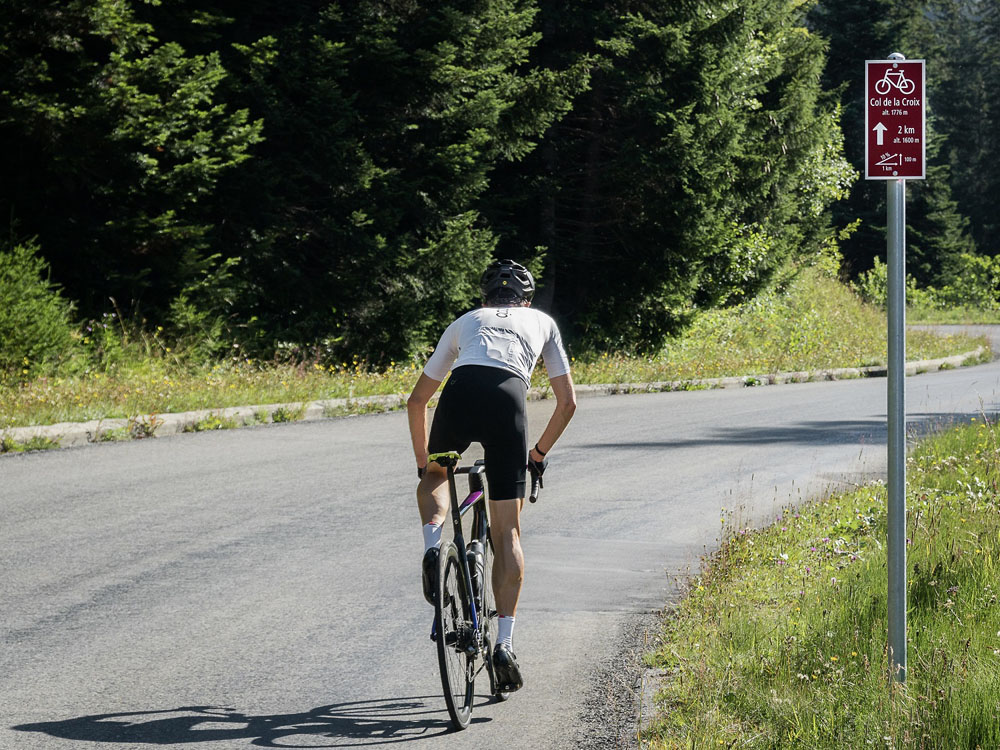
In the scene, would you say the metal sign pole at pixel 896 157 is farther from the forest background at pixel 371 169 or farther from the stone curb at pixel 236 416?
the forest background at pixel 371 169

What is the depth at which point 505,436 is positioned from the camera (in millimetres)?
4992

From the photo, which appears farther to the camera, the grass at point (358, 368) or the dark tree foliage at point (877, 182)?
the dark tree foliage at point (877, 182)

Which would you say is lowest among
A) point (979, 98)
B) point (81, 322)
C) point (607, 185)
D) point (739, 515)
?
point (739, 515)

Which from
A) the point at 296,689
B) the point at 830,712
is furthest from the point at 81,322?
the point at 830,712

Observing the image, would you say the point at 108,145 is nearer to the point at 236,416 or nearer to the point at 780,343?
the point at 236,416

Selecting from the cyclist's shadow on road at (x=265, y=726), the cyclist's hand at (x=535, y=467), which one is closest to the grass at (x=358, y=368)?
the cyclist's shadow on road at (x=265, y=726)

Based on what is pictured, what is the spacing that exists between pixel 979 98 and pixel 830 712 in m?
82.1

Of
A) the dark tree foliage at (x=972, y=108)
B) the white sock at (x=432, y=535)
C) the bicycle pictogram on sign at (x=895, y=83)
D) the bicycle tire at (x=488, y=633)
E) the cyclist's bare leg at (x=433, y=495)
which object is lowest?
the bicycle tire at (x=488, y=633)

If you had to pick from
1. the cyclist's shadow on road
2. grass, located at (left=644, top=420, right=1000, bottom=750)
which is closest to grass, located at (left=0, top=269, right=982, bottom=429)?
the cyclist's shadow on road

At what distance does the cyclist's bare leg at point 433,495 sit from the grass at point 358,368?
925cm

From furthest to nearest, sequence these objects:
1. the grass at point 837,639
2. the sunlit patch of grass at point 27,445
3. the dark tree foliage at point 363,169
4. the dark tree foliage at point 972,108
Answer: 1. the dark tree foliage at point 972,108
2. the dark tree foliage at point 363,169
3. the sunlit patch of grass at point 27,445
4. the grass at point 837,639

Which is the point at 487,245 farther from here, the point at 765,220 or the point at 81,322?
the point at 765,220

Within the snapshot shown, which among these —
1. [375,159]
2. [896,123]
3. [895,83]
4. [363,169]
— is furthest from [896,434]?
[375,159]

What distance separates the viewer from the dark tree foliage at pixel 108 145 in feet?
53.2
